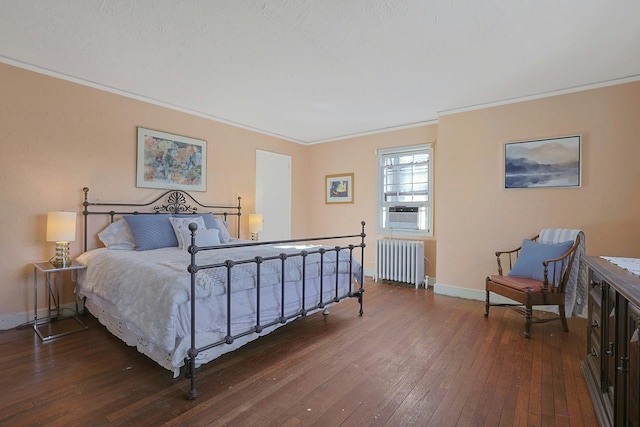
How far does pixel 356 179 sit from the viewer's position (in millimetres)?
5418

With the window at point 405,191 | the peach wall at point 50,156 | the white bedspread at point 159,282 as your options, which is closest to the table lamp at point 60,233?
the white bedspread at point 159,282

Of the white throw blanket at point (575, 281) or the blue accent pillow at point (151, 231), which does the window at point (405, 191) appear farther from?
the blue accent pillow at point (151, 231)

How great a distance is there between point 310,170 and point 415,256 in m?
2.71

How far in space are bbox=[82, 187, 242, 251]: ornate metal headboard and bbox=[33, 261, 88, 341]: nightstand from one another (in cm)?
39

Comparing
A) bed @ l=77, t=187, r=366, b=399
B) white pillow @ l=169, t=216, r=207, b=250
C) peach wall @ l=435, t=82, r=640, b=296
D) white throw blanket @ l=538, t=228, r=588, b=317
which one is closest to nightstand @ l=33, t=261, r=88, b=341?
bed @ l=77, t=187, r=366, b=399

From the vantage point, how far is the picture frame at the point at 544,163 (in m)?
3.35

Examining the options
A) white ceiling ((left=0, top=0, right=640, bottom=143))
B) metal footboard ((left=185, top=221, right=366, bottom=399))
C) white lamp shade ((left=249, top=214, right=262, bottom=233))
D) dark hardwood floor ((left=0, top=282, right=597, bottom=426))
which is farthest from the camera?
white lamp shade ((left=249, top=214, right=262, bottom=233))

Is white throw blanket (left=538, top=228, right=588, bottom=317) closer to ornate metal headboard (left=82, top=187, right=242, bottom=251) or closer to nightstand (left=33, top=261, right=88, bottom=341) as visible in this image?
ornate metal headboard (left=82, top=187, right=242, bottom=251)

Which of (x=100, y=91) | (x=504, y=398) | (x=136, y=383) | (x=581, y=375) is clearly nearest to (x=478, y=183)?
(x=581, y=375)

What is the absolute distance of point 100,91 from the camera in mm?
3373

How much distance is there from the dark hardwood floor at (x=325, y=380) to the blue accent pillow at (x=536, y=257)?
0.53 m

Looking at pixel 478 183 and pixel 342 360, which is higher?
pixel 478 183

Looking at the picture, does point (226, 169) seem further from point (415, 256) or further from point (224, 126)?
point (415, 256)

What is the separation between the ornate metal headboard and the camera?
3.31 m
